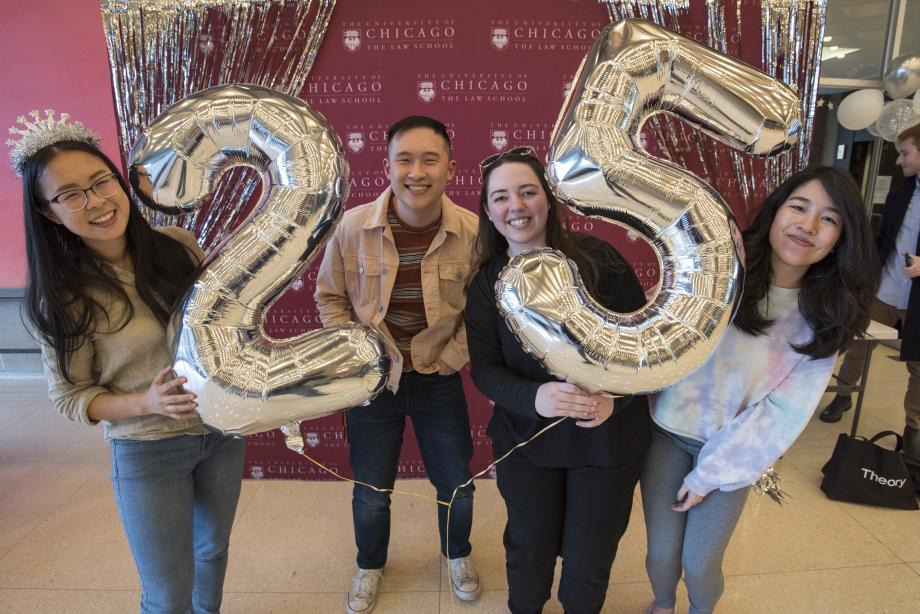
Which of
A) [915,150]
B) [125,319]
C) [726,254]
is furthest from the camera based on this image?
[915,150]

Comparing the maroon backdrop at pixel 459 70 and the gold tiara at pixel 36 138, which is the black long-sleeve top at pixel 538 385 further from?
the maroon backdrop at pixel 459 70

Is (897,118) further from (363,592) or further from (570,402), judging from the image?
(363,592)

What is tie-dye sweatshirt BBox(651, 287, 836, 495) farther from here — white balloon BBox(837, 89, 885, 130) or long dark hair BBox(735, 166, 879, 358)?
white balloon BBox(837, 89, 885, 130)

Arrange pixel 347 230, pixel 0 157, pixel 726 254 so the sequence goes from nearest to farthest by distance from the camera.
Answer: pixel 726 254 → pixel 347 230 → pixel 0 157

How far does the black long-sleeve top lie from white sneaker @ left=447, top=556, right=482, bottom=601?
28.9 inches

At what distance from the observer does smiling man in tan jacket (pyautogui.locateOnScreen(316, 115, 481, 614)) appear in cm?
146

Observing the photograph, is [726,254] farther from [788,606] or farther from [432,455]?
[788,606]

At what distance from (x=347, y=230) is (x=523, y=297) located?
31.4 inches

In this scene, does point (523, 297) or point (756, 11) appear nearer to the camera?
point (523, 297)

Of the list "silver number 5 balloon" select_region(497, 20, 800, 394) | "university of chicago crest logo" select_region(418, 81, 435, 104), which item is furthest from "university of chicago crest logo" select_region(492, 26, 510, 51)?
"silver number 5 balloon" select_region(497, 20, 800, 394)

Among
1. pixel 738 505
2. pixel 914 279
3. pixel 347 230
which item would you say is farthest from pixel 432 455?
pixel 914 279

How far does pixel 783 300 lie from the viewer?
1.12m

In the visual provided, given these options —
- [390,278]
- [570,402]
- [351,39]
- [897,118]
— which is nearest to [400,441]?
[390,278]

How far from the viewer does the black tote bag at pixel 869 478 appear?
2.17 m
